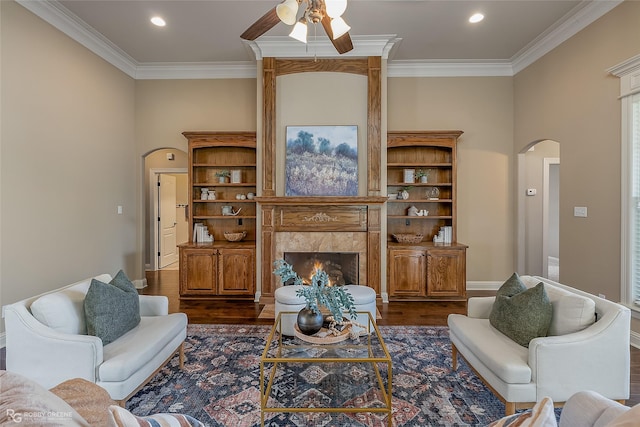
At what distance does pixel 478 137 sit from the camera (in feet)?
16.6

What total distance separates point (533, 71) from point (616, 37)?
1307mm

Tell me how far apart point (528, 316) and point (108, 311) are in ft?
9.07

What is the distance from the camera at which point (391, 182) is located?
5.10 m

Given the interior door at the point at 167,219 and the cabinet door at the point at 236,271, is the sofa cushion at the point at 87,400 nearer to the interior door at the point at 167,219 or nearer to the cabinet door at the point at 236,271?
the cabinet door at the point at 236,271

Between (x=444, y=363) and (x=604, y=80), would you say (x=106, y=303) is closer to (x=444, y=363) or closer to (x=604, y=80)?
(x=444, y=363)

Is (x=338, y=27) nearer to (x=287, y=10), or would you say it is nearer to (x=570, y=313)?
(x=287, y=10)

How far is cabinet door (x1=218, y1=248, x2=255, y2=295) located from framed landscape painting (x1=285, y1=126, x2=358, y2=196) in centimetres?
113

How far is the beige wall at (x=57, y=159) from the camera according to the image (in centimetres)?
313

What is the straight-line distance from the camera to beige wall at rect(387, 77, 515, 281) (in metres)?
5.05

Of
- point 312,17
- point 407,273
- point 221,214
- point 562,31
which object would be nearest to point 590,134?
point 562,31

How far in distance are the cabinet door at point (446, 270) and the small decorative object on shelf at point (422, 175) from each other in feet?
3.70

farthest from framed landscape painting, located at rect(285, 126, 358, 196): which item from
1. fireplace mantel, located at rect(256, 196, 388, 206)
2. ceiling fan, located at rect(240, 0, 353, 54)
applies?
ceiling fan, located at rect(240, 0, 353, 54)

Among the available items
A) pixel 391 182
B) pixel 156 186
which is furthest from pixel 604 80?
pixel 156 186

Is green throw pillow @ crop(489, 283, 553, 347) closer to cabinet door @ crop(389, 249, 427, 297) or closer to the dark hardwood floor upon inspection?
the dark hardwood floor
